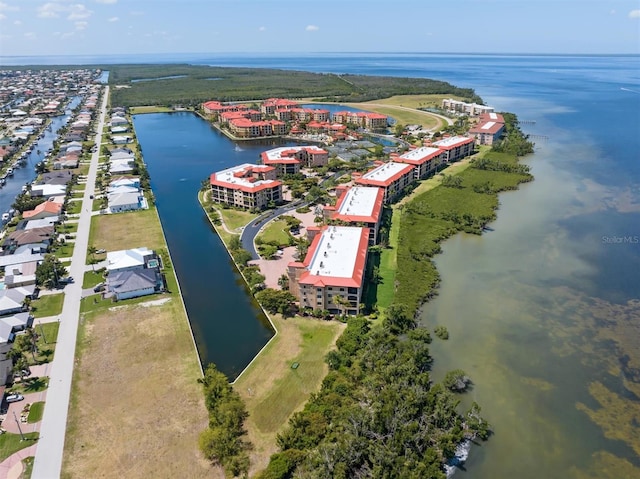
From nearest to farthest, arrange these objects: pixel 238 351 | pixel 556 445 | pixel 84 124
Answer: pixel 556 445 < pixel 238 351 < pixel 84 124

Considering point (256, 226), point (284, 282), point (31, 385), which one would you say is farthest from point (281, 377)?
point (256, 226)

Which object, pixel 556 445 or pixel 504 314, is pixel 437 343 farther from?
pixel 556 445

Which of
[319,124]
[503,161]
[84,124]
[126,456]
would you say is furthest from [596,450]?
[84,124]

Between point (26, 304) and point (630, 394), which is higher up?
point (26, 304)

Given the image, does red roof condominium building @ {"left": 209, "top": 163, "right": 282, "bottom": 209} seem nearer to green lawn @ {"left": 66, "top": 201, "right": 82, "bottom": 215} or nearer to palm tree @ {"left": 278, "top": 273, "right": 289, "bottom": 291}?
green lawn @ {"left": 66, "top": 201, "right": 82, "bottom": 215}

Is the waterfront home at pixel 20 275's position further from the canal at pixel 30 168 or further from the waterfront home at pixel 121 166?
the waterfront home at pixel 121 166

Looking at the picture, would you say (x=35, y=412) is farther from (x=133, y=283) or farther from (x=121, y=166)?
(x=121, y=166)
